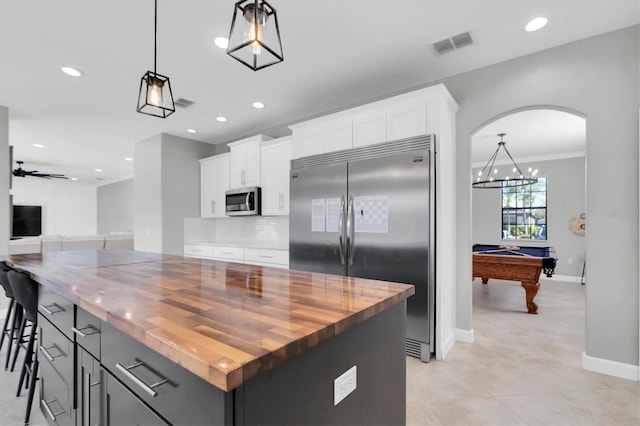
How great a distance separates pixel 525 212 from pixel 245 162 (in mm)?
6497

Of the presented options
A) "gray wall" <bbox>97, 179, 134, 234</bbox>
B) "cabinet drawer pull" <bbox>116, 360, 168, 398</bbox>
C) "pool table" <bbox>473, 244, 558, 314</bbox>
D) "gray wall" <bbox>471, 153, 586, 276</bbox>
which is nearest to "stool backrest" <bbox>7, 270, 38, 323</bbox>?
"cabinet drawer pull" <bbox>116, 360, 168, 398</bbox>

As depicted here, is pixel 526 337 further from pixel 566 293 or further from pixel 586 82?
pixel 566 293

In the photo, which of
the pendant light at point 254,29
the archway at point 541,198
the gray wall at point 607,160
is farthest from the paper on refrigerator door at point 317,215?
the archway at point 541,198

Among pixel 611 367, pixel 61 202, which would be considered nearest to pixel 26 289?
pixel 611 367

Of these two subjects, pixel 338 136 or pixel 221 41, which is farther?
pixel 338 136

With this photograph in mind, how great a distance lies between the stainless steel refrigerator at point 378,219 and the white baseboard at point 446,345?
88 mm

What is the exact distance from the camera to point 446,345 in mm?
2836

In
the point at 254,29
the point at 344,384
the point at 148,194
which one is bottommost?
the point at 344,384

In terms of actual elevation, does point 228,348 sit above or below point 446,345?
above

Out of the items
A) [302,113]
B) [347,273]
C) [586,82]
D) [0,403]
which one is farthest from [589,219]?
[0,403]

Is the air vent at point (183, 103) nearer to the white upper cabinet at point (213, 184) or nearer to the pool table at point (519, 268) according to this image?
the white upper cabinet at point (213, 184)

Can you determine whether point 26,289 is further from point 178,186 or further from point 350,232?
point 178,186

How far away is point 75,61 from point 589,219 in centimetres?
467

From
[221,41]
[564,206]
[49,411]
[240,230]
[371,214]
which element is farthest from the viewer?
A: [564,206]
